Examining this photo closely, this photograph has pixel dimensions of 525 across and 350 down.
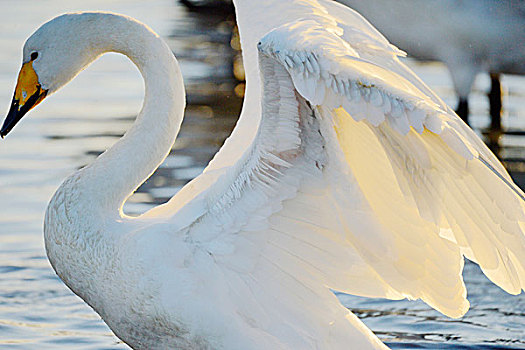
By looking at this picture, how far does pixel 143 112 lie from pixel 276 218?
82 cm

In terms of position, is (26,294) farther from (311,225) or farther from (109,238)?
(311,225)

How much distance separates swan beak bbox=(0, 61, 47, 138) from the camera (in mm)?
4602

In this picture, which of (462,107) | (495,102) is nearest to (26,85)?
(462,107)

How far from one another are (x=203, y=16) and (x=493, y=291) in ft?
26.5

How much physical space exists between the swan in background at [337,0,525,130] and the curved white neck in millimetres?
5448

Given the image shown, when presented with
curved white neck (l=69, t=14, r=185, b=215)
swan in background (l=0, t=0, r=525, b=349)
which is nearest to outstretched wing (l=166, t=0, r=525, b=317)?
swan in background (l=0, t=0, r=525, b=349)

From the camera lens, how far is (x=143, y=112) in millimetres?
4797

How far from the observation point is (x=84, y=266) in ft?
14.5

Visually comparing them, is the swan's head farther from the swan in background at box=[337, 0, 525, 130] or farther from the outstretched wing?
the swan in background at box=[337, 0, 525, 130]

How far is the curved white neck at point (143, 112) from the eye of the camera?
15.3ft

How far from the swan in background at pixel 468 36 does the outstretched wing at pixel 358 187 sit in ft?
16.7

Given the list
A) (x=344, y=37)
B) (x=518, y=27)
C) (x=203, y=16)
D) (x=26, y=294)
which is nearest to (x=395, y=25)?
(x=518, y=27)

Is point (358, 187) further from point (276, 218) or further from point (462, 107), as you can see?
point (462, 107)

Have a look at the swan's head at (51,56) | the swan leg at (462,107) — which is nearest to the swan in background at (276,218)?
the swan's head at (51,56)
